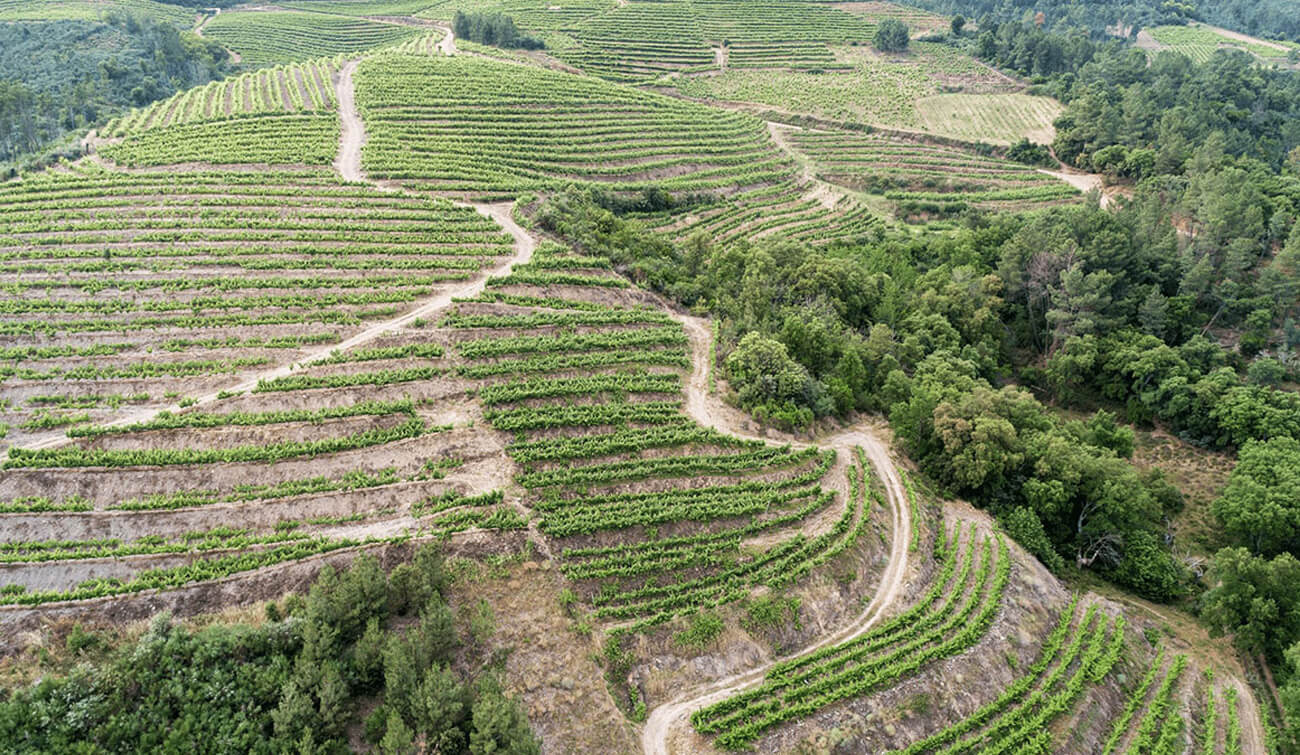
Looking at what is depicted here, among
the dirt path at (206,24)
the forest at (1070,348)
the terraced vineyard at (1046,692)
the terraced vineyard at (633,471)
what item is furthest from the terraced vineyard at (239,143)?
the terraced vineyard at (1046,692)

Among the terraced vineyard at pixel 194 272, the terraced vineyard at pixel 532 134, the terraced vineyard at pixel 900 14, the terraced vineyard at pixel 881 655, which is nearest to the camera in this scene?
the terraced vineyard at pixel 881 655

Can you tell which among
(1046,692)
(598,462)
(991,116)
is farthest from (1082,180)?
(598,462)

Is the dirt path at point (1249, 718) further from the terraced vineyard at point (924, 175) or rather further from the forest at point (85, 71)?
the forest at point (85, 71)

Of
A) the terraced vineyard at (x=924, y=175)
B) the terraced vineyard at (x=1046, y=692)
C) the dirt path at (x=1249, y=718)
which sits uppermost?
the terraced vineyard at (x=924, y=175)

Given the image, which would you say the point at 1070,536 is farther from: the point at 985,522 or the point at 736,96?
the point at 736,96

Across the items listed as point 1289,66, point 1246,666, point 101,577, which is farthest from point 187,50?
point 1289,66

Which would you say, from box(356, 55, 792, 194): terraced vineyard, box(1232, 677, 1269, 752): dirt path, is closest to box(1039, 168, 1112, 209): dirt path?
box(356, 55, 792, 194): terraced vineyard
